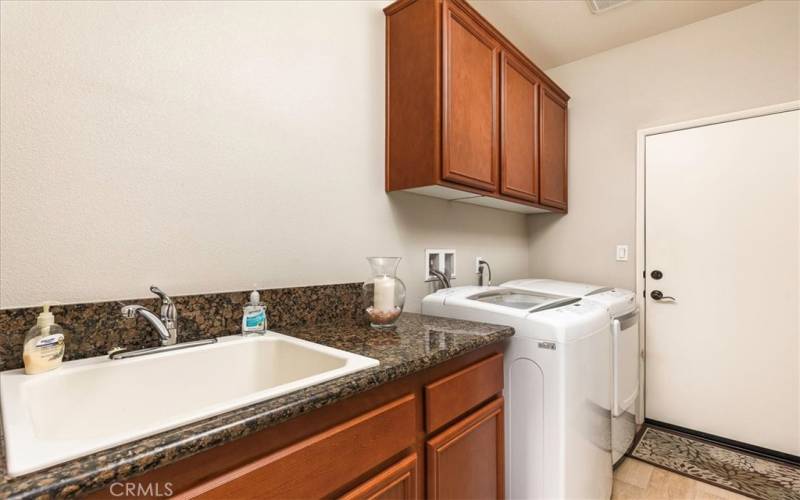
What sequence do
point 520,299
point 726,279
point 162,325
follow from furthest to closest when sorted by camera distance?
point 726,279, point 520,299, point 162,325

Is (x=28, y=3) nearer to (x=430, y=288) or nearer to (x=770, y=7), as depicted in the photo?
(x=430, y=288)

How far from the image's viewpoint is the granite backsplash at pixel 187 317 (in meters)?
0.82

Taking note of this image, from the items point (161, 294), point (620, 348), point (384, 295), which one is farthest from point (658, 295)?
point (161, 294)

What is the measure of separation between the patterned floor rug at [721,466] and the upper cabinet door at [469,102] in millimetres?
1785

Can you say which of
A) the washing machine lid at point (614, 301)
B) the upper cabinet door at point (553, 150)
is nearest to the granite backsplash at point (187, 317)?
the washing machine lid at point (614, 301)

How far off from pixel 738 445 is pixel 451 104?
253 cm

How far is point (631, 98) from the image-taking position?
2.54 meters

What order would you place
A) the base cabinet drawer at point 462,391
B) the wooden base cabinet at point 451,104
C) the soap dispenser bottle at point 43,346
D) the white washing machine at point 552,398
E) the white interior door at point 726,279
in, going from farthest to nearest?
the white interior door at point 726,279 → the wooden base cabinet at point 451,104 → the white washing machine at point 552,398 → the base cabinet drawer at point 462,391 → the soap dispenser bottle at point 43,346

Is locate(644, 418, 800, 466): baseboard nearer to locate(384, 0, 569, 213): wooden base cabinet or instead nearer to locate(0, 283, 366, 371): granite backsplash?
locate(384, 0, 569, 213): wooden base cabinet

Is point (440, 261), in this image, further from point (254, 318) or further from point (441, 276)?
point (254, 318)

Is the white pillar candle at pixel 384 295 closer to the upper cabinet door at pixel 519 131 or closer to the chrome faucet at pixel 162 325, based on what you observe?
the chrome faucet at pixel 162 325

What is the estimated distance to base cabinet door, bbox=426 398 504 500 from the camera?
996 mm

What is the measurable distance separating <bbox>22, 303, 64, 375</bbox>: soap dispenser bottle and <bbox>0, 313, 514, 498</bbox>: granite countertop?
1.18 ft

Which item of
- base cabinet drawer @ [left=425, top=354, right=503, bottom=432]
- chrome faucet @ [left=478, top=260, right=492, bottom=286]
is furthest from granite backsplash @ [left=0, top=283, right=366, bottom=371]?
chrome faucet @ [left=478, top=260, right=492, bottom=286]
